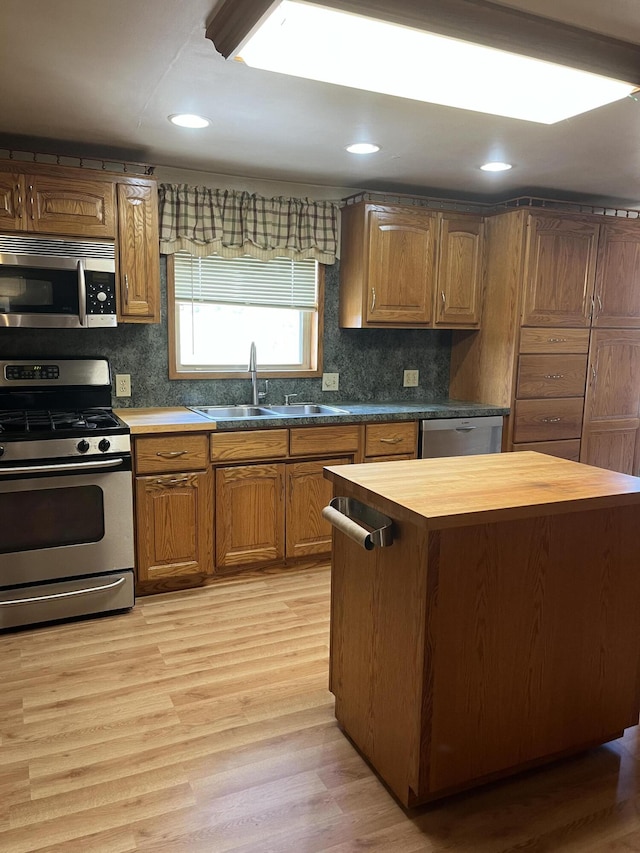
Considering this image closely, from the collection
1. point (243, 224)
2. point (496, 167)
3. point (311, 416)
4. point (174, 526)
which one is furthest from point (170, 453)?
point (496, 167)

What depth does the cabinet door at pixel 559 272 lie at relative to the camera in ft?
12.6

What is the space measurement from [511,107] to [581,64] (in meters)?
0.30

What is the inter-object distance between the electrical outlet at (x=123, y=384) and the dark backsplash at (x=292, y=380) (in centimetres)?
3

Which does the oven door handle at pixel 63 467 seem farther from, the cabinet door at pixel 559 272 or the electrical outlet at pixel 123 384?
the cabinet door at pixel 559 272

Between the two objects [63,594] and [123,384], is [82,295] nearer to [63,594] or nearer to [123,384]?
[123,384]

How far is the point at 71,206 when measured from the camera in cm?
298

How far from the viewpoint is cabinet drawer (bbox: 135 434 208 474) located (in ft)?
9.99

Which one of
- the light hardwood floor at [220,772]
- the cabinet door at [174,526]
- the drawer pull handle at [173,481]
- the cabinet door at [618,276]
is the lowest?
the light hardwood floor at [220,772]

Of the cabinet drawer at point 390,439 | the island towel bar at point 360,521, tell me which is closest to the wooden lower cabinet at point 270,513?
the cabinet drawer at point 390,439

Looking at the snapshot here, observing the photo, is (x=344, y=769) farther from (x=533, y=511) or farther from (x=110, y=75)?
(x=110, y=75)

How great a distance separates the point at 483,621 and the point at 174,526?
186 cm

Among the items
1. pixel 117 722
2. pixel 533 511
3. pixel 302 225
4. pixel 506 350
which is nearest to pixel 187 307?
pixel 302 225

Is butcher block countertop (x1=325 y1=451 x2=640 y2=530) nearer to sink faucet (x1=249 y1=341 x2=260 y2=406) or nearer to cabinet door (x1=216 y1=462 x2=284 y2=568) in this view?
cabinet door (x1=216 y1=462 x2=284 y2=568)

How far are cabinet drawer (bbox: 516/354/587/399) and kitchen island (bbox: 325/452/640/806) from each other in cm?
189
